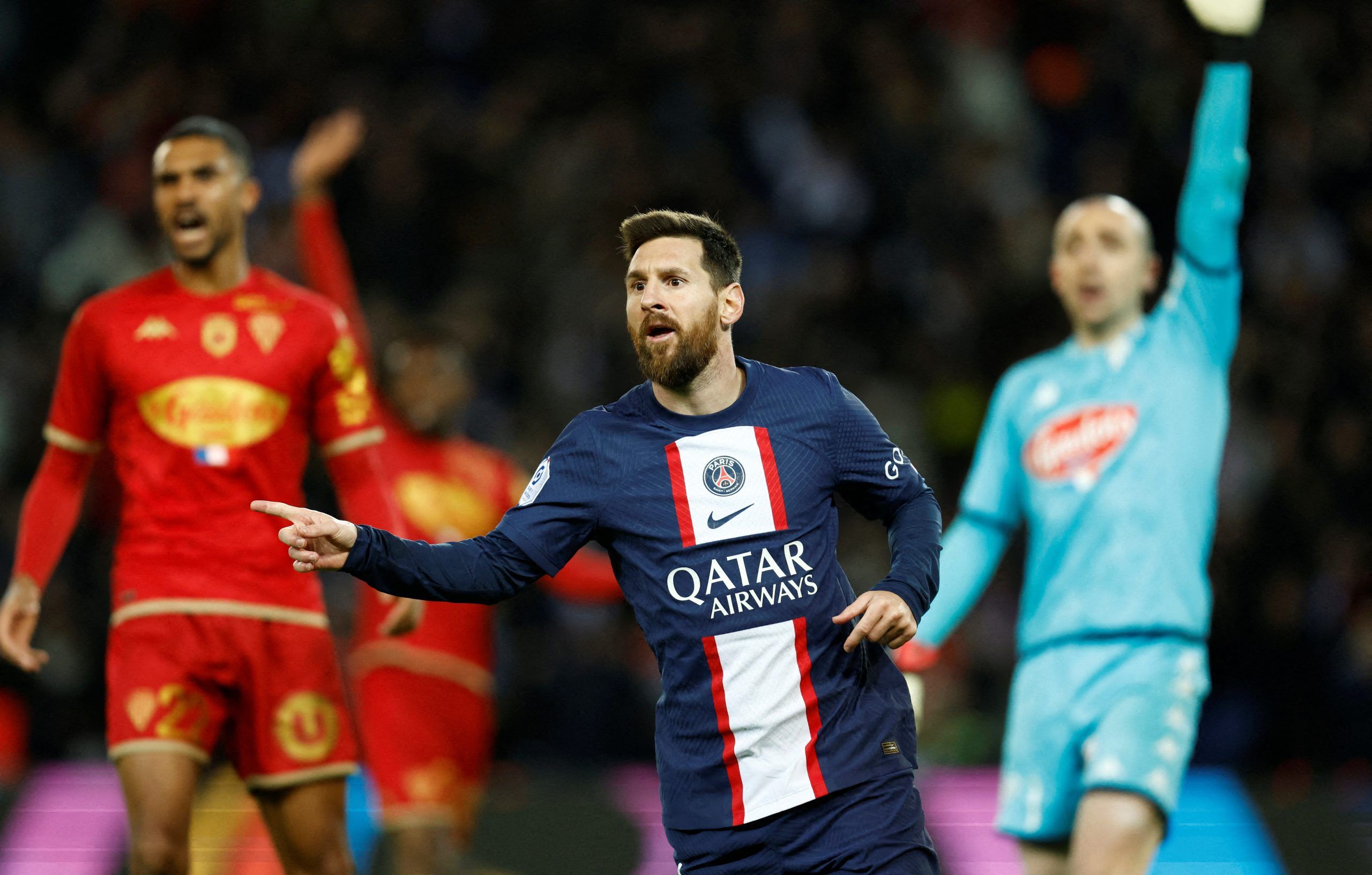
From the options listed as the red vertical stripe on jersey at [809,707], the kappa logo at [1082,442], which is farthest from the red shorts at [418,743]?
the red vertical stripe on jersey at [809,707]

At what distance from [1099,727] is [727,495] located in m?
1.67

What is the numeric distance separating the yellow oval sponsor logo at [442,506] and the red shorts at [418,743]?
2.06 ft

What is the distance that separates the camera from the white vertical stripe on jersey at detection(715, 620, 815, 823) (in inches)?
138

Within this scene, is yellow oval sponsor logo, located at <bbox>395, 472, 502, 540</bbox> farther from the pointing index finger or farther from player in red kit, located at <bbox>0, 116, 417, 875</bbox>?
the pointing index finger

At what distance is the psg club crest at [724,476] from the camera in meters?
3.69

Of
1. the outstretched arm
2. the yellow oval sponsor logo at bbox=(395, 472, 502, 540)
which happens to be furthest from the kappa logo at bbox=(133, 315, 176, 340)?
the yellow oval sponsor logo at bbox=(395, 472, 502, 540)

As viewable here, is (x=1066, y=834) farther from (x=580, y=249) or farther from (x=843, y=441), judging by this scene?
(x=580, y=249)

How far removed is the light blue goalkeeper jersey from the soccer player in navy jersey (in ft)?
4.03

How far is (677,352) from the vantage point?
3.72m

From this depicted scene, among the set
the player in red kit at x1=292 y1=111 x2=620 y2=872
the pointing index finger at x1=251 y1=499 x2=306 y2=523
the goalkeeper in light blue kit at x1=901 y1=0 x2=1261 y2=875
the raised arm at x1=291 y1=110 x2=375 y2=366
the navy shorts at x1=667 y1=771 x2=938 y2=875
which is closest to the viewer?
the pointing index finger at x1=251 y1=499 x2=306 y2=523

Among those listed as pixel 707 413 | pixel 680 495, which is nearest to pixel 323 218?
pixel 707 413

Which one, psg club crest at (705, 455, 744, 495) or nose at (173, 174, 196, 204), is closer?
psg club crest at (705, 455, 744, 495)

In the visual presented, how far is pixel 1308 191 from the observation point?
10.9 meters

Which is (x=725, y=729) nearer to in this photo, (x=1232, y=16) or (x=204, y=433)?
(x=204, y=433)
